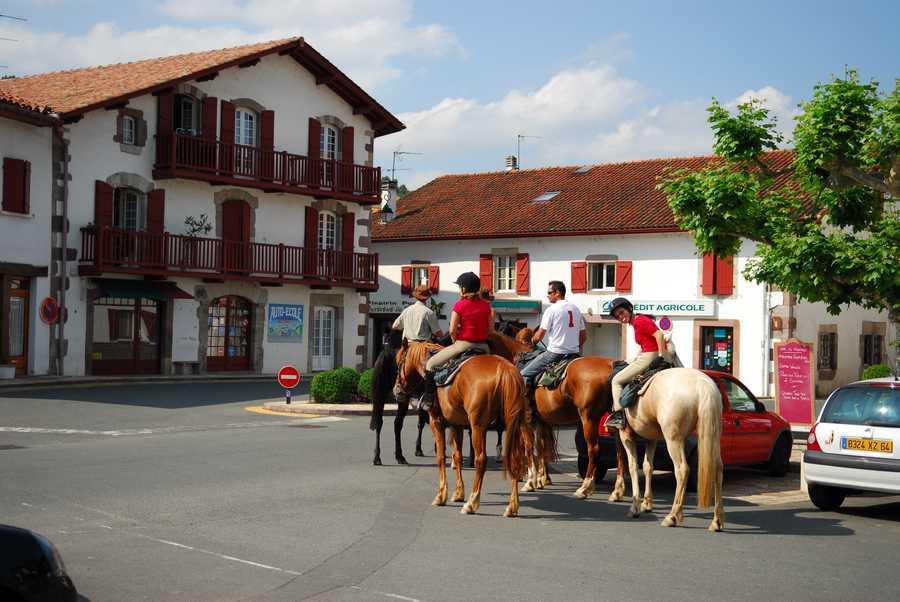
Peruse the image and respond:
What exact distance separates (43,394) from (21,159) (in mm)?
7145

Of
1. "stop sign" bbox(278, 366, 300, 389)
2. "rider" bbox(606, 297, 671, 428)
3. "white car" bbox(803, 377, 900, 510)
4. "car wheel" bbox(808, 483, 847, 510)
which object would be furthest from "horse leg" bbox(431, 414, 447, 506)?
"stop sign" bbox(278, 366, 300, 389)

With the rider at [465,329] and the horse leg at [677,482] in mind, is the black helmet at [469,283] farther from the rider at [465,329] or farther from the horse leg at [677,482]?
the horse leg at [677,482]

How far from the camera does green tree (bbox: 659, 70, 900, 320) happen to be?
15523mm

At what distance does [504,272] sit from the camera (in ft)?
140

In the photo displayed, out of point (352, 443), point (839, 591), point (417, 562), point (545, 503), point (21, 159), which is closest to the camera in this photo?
point (839, 591)

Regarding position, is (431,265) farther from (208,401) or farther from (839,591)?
(839,591)

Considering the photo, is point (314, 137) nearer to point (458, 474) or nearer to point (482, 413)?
point (458, 474)

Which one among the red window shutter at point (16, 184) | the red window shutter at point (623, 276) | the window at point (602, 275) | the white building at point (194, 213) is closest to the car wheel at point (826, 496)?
the white building at point (194, 213)

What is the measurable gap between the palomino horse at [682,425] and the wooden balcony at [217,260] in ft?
74.8

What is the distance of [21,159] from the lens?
28.5 metres

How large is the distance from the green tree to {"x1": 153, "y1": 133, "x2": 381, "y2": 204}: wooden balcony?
63.6ft

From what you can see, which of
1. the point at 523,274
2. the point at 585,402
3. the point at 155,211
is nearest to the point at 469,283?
the point at 585,402

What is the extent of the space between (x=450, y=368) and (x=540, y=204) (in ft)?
108

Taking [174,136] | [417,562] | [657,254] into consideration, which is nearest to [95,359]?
[174,136]
